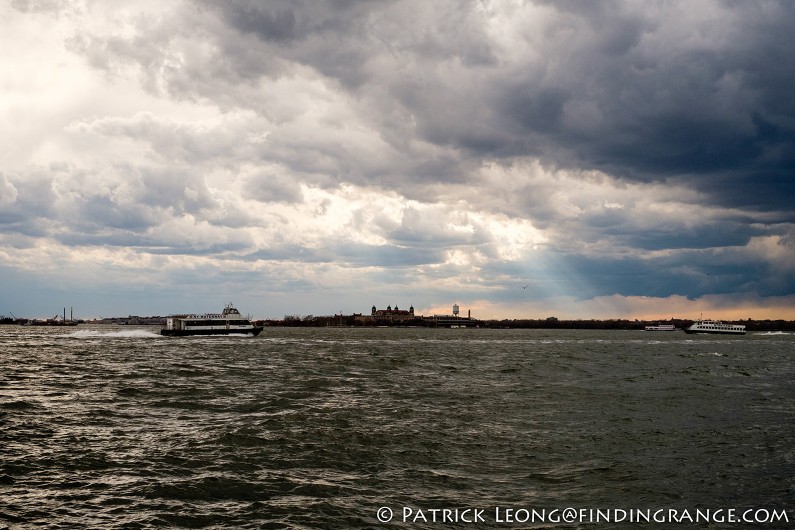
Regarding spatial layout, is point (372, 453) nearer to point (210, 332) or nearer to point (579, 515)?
point (579, 515)

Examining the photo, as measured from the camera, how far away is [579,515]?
1653cm

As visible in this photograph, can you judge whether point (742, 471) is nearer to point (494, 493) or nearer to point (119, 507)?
point (494, 493)

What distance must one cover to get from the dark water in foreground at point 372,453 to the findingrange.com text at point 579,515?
0.36ft

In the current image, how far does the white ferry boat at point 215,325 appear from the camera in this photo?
152125 mm

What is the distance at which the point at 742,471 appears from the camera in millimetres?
21141

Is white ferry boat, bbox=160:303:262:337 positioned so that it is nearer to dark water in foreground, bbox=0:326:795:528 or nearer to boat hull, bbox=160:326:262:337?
boat hull, bbox=160:326:262:337

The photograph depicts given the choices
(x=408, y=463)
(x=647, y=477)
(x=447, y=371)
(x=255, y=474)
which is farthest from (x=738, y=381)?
(x=255, y=474)

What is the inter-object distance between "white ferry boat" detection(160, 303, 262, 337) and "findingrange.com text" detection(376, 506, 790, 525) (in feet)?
466

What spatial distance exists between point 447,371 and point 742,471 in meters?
41.0

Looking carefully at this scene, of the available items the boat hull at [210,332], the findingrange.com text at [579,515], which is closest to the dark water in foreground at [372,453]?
the findingrange.com text at [579,515]

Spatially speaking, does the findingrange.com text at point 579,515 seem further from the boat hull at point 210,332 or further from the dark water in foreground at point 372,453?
the boat hull at point 210,332

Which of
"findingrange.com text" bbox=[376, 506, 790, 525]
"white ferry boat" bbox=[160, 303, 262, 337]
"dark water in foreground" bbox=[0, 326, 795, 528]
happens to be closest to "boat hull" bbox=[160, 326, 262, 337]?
"white ferry boat" bbox=[160, 303, 262, 337]

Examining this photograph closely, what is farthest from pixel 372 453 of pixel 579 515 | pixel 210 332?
pixel 210 332

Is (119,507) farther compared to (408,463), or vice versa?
(408,463)
